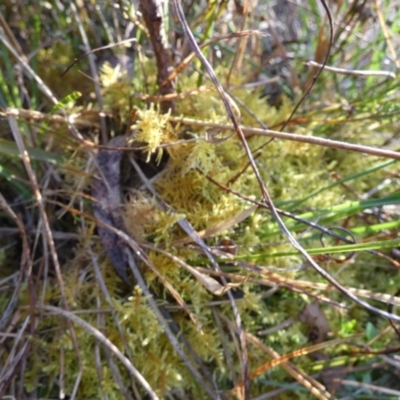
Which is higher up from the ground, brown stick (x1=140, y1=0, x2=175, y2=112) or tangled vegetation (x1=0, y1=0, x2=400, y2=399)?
brown stick (x1=140, y1=0, x2=175, y2=112)

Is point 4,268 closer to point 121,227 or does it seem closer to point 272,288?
point 121,227

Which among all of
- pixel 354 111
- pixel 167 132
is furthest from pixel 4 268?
pixel 354 111

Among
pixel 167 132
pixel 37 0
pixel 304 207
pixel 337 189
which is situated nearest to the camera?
pixel 167 132

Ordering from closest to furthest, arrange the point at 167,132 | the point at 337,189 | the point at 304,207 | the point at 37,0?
the point at 167,132 → the point at 304,207 → the point at 337,189 → the point at 37,0

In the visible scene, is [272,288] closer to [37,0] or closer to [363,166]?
[363,166]

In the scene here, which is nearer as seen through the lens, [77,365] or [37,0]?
[77,365]

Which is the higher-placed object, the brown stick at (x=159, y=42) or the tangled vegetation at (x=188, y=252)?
the brown stick at (x=159, y=42)

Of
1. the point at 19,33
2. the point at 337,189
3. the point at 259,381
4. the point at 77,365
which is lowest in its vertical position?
the point at 259,381

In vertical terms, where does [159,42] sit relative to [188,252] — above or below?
above

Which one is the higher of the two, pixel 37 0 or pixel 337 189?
pixel 37 0
